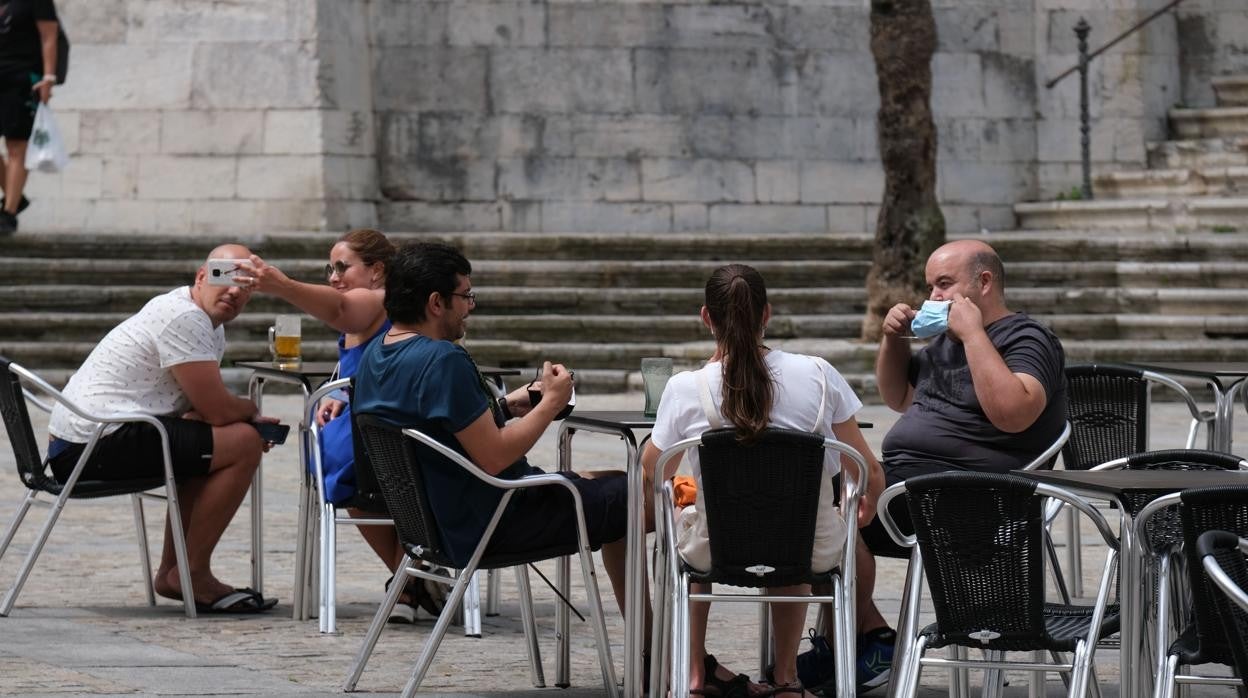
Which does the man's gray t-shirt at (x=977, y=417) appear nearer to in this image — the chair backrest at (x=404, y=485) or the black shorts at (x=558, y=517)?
the black shorts at (x=558, y=517)

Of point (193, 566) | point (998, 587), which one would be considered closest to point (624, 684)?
point (998, 587)

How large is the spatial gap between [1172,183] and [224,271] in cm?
1232

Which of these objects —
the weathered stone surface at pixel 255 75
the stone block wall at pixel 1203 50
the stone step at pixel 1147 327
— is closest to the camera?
the stone step at pixel 1147 327

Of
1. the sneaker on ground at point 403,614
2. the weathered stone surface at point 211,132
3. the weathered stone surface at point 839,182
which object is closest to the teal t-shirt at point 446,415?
the sneaker on ground at point 403,614

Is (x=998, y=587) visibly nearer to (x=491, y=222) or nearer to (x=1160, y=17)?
(x=491, y=222)

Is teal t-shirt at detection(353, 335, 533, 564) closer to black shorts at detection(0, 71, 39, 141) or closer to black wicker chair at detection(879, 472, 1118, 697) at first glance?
black wicker chair at detection(879, 472, 1118, 697)

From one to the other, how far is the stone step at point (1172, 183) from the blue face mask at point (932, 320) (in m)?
12.1

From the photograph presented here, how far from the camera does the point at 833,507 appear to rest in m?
4.99

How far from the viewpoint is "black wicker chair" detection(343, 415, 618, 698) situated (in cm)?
520

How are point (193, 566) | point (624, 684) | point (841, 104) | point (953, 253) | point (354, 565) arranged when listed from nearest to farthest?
1. point (624, 684)
2. point (953, 253)
3. point (193, 566)
4. point (354, 565)
5. point (841, 104)

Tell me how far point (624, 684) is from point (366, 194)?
38.6 feet

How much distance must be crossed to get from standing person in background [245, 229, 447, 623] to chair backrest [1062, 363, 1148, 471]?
7.21 ft

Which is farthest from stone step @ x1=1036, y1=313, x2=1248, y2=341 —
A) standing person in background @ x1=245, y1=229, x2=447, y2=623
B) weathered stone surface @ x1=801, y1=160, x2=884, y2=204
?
standing person in background @ x1=245, y1=229, x2=447, y2=623

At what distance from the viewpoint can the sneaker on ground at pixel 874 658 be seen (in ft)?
18.3
